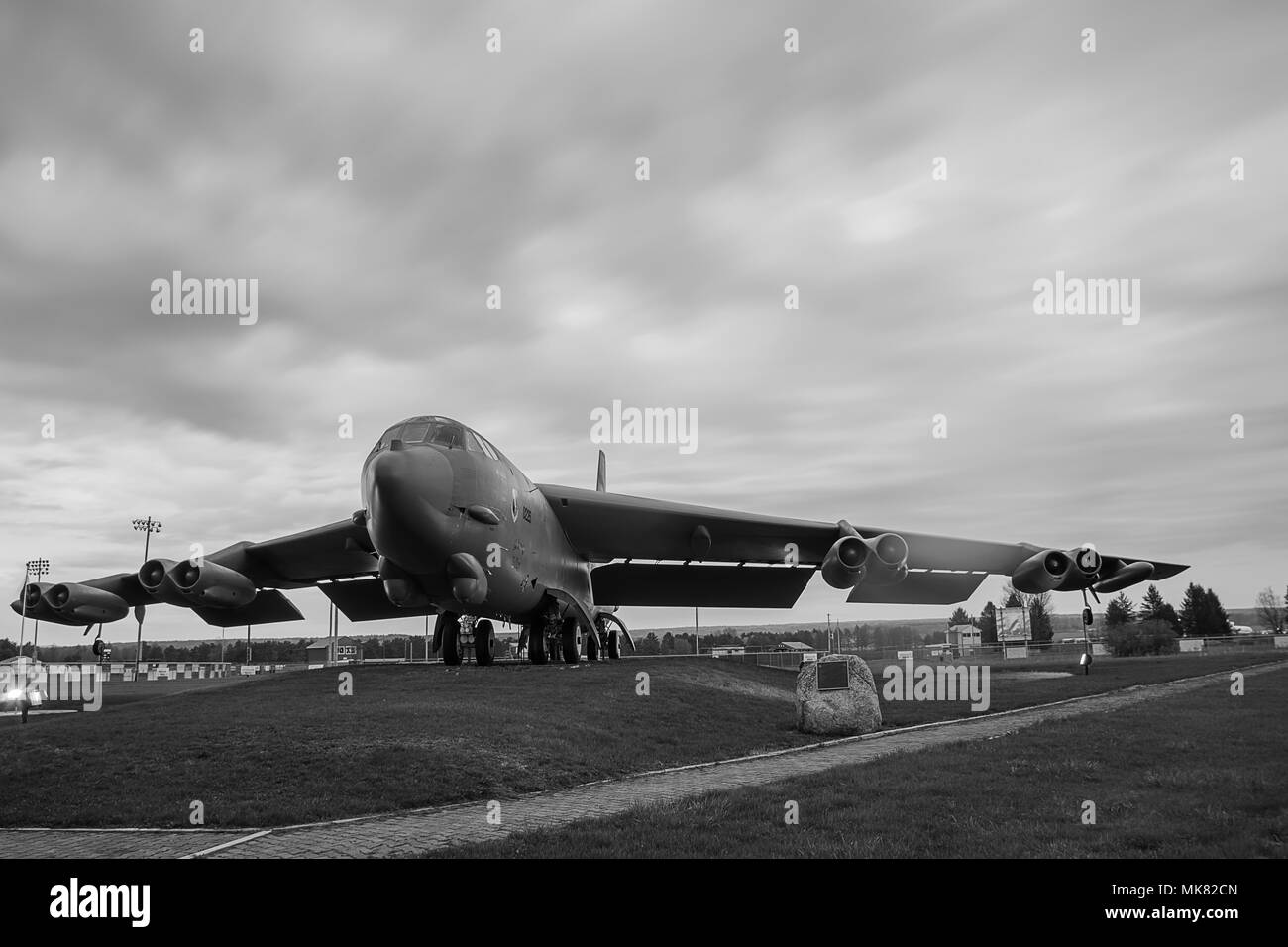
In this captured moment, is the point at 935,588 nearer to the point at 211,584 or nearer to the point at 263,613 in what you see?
the point at 211,584

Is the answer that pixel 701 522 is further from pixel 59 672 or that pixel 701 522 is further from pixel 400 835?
pixel 59 672

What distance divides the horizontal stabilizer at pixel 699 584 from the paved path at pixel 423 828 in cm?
1600

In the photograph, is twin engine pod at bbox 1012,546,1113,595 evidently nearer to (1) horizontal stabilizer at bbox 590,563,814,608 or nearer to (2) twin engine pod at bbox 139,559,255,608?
(1) horizontal stabilizer at bbox 590,563,814,608

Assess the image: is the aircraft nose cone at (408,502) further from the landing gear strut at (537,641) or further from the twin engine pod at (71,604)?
the twin engine pod at (71,604)

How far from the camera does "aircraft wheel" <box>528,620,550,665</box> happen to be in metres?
23.7

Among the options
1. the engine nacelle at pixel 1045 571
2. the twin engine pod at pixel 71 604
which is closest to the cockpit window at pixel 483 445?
the twin engine pod at pixel 71 604

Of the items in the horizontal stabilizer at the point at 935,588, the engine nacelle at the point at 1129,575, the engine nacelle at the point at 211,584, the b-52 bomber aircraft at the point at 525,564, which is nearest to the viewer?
the b-52 bomber aircraft at the point at 525,564

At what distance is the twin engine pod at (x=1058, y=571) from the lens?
2020 centimetres

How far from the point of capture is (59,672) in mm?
45000

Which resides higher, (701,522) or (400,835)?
(701,522)

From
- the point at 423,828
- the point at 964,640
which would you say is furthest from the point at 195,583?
the point at 964,640

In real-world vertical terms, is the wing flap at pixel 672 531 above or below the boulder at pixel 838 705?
above
